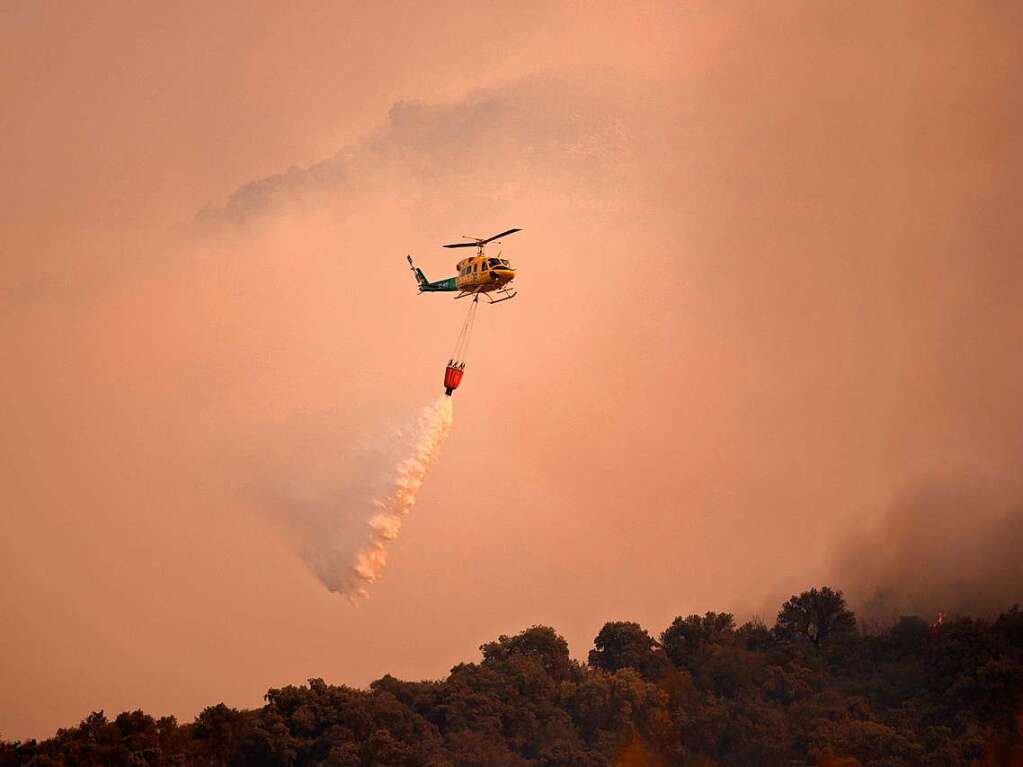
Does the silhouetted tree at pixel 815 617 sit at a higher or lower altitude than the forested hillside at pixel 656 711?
higher

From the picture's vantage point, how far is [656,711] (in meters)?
132

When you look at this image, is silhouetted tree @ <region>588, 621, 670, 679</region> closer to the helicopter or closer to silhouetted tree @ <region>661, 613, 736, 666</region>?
silhouetted tree @ <region>661, 613, 736, 666</region>

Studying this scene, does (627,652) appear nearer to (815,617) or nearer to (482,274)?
(815,617)

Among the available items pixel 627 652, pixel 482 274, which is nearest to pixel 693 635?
pixel 627 652

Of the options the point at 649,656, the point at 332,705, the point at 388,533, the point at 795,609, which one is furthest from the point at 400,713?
the point at 795,609

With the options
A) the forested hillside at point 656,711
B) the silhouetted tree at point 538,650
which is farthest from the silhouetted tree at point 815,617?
the silhouetted tree at point 538,650

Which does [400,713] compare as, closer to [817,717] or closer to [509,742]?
[509,742]

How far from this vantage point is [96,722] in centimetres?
11588

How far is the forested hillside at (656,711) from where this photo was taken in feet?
384

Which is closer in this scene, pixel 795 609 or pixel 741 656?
pixel 741 656

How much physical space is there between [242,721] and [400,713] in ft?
40.8

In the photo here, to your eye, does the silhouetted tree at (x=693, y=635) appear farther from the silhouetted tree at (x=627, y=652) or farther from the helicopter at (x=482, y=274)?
the helicopter at (x=482, y=274)

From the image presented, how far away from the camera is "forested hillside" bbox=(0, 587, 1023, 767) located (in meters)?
117

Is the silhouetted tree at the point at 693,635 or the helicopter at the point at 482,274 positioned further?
the silhouetted tree at the point at 693,635
